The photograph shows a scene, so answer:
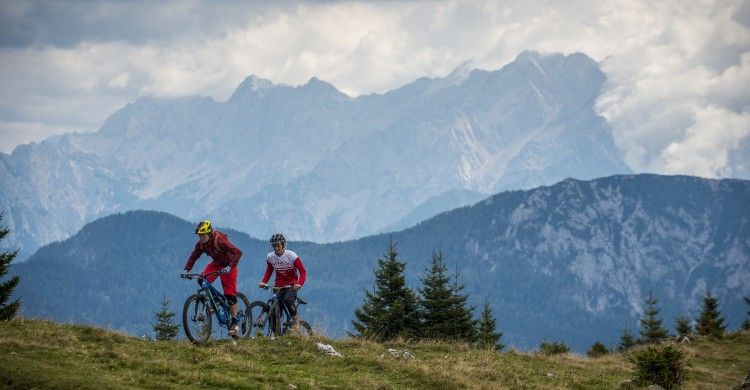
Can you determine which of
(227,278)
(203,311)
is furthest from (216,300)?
(227,278)

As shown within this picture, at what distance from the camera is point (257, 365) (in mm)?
18719

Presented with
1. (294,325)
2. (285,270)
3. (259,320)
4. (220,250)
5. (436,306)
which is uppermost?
(436,306)

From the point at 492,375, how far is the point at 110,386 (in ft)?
32.7

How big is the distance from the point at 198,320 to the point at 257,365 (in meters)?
3.00

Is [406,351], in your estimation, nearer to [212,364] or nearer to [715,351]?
[212,364]

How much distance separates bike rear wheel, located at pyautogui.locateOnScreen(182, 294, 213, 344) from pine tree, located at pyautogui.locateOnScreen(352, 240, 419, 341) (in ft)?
78.3

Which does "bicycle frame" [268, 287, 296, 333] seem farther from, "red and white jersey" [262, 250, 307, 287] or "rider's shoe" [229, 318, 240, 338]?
"rider's shoe" [229, 318, 240, 338]

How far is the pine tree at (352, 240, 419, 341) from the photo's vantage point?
46.0 metres

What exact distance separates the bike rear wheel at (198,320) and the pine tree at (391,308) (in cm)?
2387

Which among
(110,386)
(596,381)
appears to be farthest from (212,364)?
(596,381)

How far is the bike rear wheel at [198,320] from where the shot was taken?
20770mm

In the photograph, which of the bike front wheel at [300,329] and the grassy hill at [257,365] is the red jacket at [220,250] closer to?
the grassy hill at [257,365]

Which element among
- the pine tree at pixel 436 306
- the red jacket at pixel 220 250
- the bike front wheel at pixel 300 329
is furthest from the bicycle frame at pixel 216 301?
the pine tree at pixel 436 306

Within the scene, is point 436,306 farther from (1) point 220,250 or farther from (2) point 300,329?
(1) point 220,250
